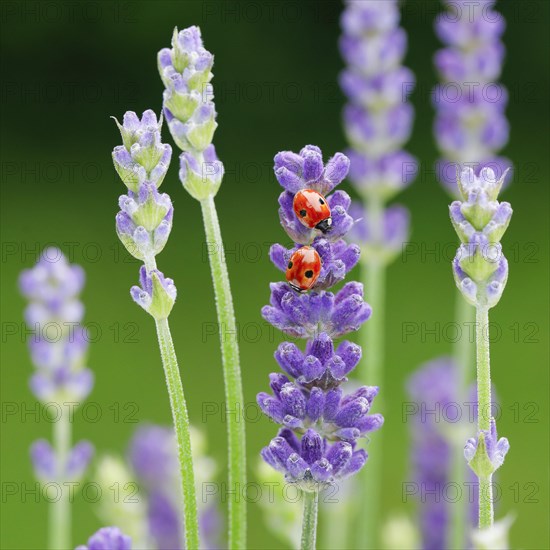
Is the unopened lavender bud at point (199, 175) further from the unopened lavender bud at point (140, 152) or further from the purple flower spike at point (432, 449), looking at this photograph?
the purple flower spike at point (432, 449)

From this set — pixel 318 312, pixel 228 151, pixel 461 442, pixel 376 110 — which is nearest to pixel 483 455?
pixel 318 312

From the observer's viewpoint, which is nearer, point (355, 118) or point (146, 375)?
point (355, 118)

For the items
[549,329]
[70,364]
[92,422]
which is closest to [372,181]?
[70,364]

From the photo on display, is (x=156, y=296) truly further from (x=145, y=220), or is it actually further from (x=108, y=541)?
(x=108, y=541)

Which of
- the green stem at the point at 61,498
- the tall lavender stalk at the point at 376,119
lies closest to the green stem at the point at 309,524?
the green stem at the point at 61,498

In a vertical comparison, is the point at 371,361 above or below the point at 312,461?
above

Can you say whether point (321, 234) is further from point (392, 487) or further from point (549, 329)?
point (549, 329)
